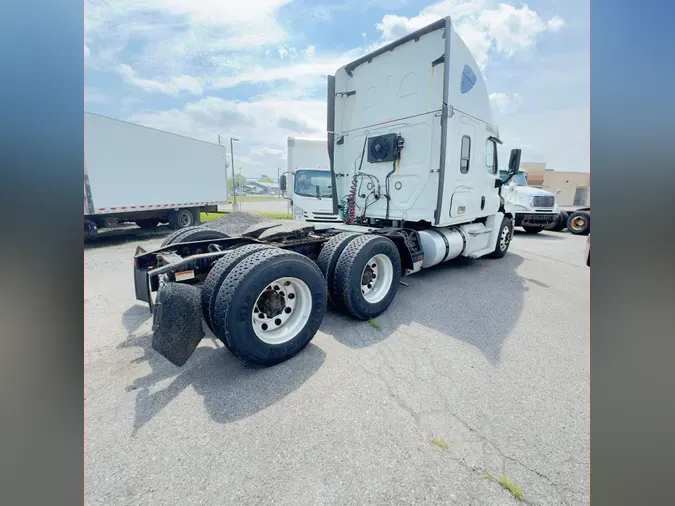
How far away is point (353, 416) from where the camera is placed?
86.4 inches

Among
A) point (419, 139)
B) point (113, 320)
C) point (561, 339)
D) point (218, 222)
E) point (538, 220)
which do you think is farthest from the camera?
point (538, 220)

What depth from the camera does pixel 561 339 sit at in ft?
11.1

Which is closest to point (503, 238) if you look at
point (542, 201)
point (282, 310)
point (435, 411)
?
point (542, 201)

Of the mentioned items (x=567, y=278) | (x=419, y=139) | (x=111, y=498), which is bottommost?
(x=111, y=498)

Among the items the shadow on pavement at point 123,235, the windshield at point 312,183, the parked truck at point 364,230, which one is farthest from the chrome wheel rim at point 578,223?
the shadow on pavement at point 123,235

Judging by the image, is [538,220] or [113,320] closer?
[113,320]

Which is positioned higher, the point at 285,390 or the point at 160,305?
the point at 160,305

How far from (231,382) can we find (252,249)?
122 centimetres

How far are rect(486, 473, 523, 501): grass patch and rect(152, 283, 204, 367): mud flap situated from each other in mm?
2293

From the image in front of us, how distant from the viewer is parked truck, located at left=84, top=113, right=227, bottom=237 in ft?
30.5

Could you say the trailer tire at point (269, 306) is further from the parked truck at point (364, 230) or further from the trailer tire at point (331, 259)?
the trailer tire at point (331, 259)

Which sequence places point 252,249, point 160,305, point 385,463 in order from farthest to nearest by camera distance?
point 252,249
point 160,305
point 385,463
